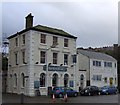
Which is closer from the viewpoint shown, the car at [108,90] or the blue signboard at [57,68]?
the blue signboard at [57,68]

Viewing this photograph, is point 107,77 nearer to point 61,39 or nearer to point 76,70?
point 76,70

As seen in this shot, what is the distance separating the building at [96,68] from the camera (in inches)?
2179

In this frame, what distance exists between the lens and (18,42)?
46.3 meters

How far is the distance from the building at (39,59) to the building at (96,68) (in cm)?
709

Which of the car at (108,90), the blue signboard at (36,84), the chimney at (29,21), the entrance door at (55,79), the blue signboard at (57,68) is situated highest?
the chimney at (29,21)

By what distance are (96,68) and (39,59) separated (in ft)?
57.8

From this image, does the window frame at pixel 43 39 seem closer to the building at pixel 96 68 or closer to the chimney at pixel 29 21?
the chimney at pixel 29 21

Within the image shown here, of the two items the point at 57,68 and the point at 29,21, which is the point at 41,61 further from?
the point at 29,21

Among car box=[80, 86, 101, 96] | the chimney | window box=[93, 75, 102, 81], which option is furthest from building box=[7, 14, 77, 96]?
window box=[93, 75, 102, 81]

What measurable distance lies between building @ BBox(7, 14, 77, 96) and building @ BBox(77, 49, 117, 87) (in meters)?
7.09

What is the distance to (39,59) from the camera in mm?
43062

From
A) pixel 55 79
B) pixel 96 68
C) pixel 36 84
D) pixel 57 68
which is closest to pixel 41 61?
pixel 57 68

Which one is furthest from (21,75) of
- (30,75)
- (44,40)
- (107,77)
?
(107,77)

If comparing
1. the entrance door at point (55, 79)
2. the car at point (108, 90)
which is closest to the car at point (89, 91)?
the car at point (108, 90)
